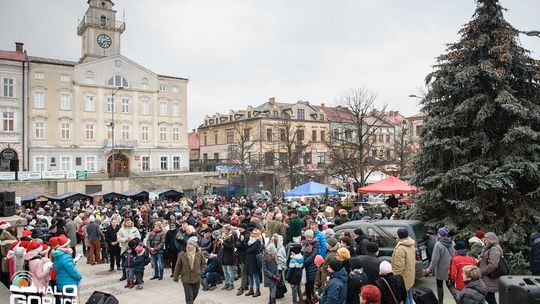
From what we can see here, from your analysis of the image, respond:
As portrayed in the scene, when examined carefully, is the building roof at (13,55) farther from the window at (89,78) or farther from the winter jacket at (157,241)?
the winter jacket at (157,241)

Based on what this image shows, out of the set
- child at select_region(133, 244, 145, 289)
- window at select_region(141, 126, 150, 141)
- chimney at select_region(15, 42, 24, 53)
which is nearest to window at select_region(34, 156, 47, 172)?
window at select_region(141, 126, 150, 141)

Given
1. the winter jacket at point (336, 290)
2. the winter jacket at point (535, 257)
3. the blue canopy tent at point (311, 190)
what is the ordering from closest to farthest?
the winter jacket at point (336, 290), the winter jacket at point (535, 257), the blue canopy tent at point (311, 190)

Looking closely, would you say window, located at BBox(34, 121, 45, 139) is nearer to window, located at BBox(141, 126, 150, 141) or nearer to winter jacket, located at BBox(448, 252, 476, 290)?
window, located at BBox(141, 126, 150, 141)

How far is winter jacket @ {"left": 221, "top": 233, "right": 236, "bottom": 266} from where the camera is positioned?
1062 cm

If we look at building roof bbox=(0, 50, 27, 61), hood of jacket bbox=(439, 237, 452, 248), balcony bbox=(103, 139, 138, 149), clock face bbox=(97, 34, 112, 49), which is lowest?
hood of jacket bbox=(439, 237, 452, 248)

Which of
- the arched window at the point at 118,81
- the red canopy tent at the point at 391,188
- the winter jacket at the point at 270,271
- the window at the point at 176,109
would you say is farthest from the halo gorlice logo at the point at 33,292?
the window at the point at 176,109

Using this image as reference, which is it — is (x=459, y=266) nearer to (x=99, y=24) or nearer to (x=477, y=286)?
(x=477, y=286)

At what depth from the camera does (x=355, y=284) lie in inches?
268

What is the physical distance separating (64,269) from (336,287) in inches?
205

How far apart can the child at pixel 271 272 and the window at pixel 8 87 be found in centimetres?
4466

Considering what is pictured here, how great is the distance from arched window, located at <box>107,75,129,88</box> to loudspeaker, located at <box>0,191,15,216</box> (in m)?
38.4

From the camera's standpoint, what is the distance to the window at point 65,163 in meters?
46.2

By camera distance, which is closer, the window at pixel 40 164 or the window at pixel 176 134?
the window at pixel 40 164

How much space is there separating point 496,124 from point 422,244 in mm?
5040
